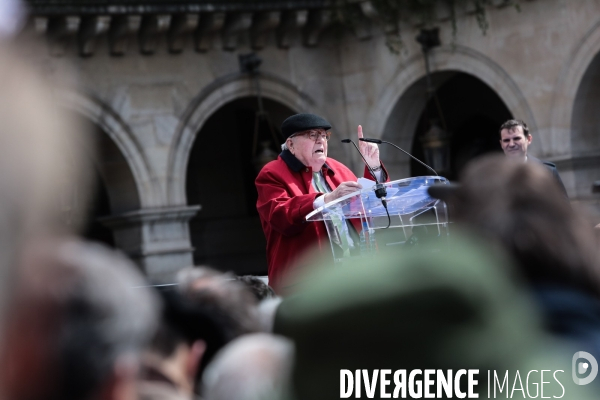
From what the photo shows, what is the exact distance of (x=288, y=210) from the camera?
14.3 ft

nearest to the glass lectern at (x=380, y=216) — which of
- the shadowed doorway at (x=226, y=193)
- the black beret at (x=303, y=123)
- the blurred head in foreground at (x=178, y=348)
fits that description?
the black beret at (x=303, y=123)

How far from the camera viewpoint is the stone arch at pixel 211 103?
11297 mm

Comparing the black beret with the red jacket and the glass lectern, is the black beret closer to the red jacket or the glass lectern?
the red jacket

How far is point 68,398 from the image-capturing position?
4.50ft

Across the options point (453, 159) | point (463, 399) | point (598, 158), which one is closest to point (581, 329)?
point (463, 399)

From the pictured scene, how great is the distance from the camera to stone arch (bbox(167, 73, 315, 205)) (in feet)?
37.1

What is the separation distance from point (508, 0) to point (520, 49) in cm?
51

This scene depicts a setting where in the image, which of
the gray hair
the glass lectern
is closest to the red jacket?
the glass lectern

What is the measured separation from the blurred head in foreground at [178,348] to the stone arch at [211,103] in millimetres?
9343

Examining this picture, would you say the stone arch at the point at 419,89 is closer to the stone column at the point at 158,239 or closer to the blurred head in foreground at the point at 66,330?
the stone column at the point at 158,239

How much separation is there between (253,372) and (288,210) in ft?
8.44

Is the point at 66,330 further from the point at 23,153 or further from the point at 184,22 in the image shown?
the point at 184,22

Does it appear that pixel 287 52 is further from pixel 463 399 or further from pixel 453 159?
pixel 463 399

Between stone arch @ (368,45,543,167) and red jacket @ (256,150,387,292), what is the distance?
6.17 metres
